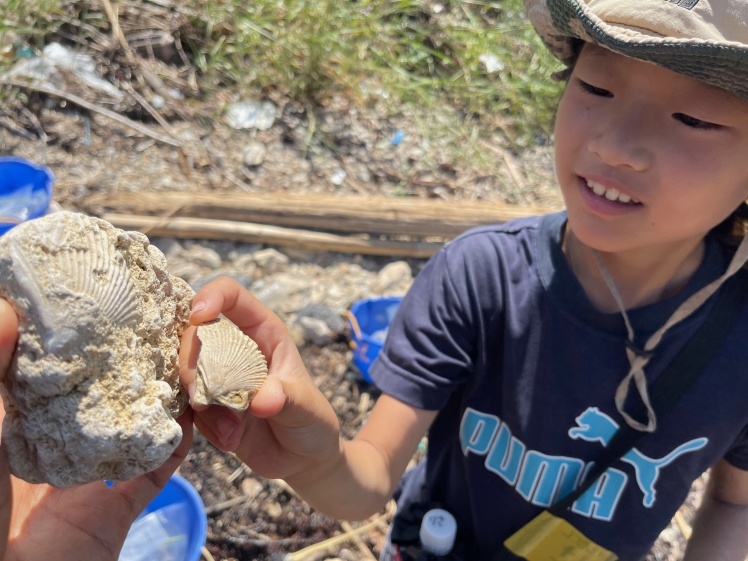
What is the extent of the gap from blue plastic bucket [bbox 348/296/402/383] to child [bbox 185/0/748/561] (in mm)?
846

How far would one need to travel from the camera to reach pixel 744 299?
5.79 ft

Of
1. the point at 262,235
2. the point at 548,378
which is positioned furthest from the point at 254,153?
the point at 548,378

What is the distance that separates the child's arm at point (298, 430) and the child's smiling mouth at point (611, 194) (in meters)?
0.74

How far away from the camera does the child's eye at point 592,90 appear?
1.49 m

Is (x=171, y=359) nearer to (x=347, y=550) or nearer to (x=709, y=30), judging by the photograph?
(x=709, y=30)

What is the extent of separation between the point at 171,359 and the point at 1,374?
286mm

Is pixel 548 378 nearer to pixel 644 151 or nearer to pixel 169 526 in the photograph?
pixel 644 151

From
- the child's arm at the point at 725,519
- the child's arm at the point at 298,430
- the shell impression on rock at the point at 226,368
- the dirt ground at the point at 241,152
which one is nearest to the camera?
the shell impression on rock at the point at 226,368

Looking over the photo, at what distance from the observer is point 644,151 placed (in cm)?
139

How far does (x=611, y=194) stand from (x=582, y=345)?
45 centimetres

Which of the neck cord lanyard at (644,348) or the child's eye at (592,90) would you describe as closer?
the child's eye at (592,90)

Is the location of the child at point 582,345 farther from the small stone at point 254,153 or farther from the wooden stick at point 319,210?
the small stone at point 254,153

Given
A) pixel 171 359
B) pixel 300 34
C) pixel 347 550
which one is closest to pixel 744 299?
pixel 171 359

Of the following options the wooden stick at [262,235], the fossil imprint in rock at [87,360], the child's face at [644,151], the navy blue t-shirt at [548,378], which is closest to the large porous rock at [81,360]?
the fossil imprint in rock at [87,360]
